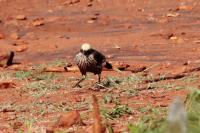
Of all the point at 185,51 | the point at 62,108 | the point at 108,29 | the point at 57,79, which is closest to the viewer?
the point at 62,108

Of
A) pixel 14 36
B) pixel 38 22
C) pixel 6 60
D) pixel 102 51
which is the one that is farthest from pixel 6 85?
pixel 38 22

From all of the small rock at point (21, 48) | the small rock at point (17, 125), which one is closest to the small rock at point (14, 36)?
the small rock at point (21, 48)

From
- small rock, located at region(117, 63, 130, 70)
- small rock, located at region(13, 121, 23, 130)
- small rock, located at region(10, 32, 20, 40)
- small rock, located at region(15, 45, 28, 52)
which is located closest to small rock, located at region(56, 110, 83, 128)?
small rock, located at region(13, 121, 23, 130)

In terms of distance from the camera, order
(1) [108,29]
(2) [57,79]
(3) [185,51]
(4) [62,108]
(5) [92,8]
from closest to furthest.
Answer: (4) [62,108] → (2) [57,79] → (3) [185,51] → (1) [108,29] → (5) [92,8]

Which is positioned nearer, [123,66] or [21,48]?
[123,66]

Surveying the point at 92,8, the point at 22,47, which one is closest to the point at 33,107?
the point at 22,47

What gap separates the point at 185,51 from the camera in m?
12.4

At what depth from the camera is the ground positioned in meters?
6.22

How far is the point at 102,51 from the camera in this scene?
13.2 meters

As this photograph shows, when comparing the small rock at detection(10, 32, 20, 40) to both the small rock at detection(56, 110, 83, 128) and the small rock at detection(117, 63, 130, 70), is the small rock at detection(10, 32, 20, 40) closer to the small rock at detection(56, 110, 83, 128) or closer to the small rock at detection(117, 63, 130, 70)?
the small rock at detection(117, 63, 130, 70)

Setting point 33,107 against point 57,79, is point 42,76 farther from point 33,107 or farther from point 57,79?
point 33,107

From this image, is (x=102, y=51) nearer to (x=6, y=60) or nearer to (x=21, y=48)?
(x=21, y=48)

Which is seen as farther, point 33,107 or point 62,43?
point 62,43

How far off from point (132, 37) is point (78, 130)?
31.4 ft
